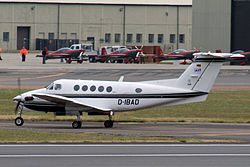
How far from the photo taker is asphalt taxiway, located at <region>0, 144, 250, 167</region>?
15766 millimetres

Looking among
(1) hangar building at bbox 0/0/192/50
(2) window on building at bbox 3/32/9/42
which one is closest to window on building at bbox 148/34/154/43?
(1) hangar building at bbox 0/0/192/50

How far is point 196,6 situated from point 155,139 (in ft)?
209

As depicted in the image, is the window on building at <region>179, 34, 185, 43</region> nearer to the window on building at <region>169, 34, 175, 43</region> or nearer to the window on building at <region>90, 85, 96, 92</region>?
the window on building at <region>169, 34, 175, 43</region>

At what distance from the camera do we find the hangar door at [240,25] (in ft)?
263

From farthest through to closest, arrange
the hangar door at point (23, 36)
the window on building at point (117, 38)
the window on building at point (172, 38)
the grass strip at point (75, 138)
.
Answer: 1. the window on building at point (172, 38)
2. the window on building at point (117, 38)
3. the hangar door at point (23, 36)
4. the grass strip at point (75, 138)

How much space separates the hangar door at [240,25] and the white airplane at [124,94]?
2221 inches

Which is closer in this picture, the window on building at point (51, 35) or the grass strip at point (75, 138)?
the grass strip at point (75, 138)

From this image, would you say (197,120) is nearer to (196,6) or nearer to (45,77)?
(45,77)

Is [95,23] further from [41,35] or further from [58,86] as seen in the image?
[58,86]

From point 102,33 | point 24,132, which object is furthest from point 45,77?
point 102,33

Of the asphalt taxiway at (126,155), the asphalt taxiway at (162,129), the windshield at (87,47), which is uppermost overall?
the windshield at (87,47)

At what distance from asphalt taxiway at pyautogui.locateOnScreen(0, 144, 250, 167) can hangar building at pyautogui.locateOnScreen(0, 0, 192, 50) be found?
279 feet

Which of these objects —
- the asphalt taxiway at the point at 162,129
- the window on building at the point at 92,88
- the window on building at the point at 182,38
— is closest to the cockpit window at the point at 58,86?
the window on building at the point at 92,88

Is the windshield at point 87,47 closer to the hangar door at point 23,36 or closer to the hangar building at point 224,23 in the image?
the hangar building at point 224,23
